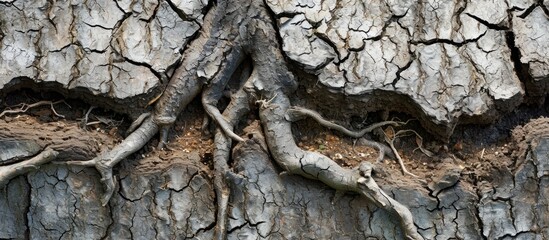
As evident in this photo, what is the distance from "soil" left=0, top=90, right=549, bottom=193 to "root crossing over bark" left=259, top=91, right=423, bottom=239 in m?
0.08

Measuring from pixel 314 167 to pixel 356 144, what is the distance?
0.76ft

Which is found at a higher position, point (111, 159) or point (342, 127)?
point (342, 127)

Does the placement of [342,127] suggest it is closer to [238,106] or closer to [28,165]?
[238,106]

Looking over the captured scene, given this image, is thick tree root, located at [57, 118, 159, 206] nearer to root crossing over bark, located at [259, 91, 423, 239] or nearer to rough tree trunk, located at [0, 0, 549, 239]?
rough tree trunk, located at [0, 0, 549, 239]

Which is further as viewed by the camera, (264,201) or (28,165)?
(264,201)

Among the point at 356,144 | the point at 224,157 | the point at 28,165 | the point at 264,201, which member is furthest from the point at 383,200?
the point at 28,165

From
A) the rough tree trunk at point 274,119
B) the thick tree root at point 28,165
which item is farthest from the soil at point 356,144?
the thick tree root at point 28,165

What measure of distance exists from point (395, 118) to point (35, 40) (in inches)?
56.1

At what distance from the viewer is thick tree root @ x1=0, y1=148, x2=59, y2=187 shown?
7.87 ft

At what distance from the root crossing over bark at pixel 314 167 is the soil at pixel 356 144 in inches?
3.2

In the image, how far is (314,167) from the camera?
2488 mm

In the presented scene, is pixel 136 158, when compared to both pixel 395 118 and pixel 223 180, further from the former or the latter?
pixel 395 118

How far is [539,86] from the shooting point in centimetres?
257

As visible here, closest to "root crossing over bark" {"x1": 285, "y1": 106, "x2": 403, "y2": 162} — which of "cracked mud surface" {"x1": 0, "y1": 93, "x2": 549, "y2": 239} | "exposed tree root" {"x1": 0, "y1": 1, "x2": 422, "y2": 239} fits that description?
"exposed tree root" {"x1": 0, "y1": 1, "x2": 422, "y2": 239}
